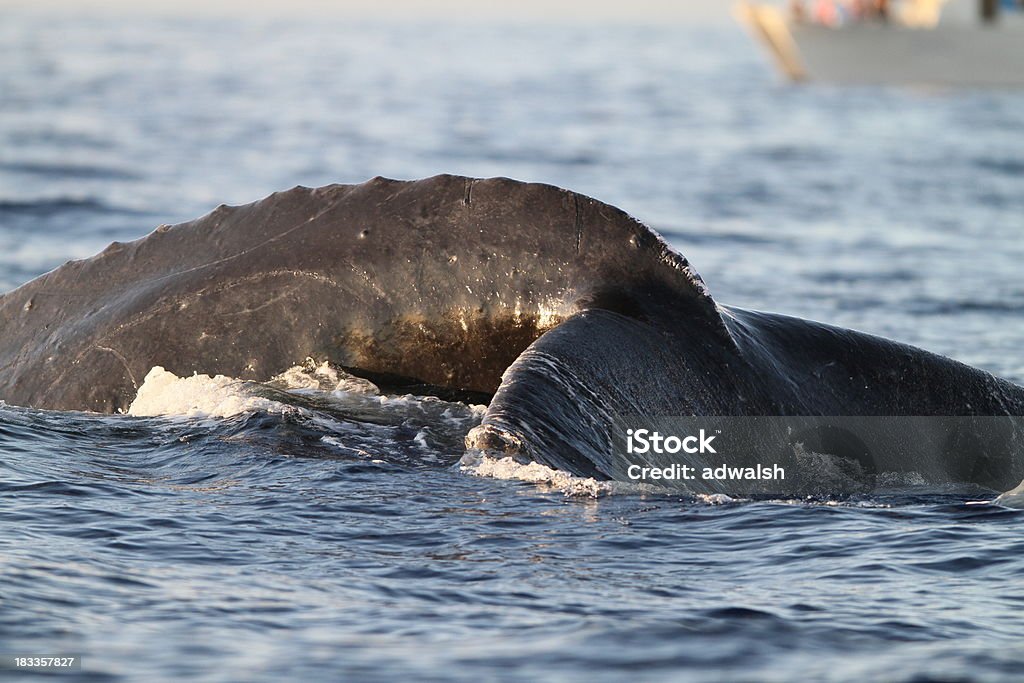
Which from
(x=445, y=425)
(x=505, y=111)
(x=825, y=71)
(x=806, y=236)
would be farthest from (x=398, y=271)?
(x=825, y=71)

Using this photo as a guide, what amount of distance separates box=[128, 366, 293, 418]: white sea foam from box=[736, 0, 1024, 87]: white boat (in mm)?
47976

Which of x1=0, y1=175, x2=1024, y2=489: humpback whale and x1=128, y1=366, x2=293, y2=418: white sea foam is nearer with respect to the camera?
x1=0, y1=175, x2=1024, y2=489: humpback whale

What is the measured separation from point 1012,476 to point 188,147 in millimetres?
20611

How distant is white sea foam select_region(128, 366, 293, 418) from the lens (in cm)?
673

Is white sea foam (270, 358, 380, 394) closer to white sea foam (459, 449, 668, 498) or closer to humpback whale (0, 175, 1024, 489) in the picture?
humpback whale (0, 175, 1024, 489)

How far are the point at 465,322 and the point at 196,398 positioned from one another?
1.27 metres

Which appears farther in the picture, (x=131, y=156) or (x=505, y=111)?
(x=505, y=111)

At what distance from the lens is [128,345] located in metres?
7.00

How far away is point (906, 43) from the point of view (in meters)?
51.8

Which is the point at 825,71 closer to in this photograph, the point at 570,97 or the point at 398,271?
the point at 570,97

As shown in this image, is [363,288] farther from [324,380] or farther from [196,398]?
[196,398]

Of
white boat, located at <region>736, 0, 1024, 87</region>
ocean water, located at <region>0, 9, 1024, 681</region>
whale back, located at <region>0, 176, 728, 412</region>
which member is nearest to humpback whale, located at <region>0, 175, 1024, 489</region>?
whale back, located at <region>0, 176, 728, 412</region>

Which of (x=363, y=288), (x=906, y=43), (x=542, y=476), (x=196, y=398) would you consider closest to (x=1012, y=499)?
(x=542, y=476)

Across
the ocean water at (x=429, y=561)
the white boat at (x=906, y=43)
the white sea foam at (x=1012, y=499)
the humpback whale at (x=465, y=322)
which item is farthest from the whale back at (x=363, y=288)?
the white boat at (x=906, y=43)
